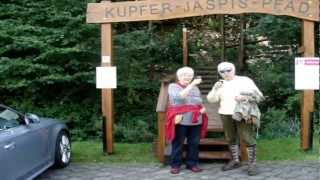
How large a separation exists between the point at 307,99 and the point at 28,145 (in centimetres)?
455

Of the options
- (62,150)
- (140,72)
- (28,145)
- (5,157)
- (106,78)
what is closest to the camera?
(5,157)

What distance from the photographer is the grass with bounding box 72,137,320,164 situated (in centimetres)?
853

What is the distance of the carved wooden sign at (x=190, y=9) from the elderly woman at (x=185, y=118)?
5.32ft

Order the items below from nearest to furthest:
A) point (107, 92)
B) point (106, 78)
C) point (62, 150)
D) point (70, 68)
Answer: point (62, 150)
point (106, 78)
point (107, 92)
point (70, 68)

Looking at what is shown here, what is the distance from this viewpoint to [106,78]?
898cm

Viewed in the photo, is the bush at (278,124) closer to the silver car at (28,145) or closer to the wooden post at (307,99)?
the wooden post at (307,99)

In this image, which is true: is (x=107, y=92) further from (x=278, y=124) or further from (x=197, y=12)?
(x=278, y=124)

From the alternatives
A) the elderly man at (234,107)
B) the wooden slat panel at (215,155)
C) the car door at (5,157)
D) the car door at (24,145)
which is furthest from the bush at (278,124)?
the car door at (5,157)

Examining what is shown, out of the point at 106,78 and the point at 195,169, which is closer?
the point at 195,169

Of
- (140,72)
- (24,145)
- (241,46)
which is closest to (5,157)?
(24,145)

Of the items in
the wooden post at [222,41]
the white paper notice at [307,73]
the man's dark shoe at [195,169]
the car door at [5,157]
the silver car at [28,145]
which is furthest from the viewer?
the wooden post at [222,41]

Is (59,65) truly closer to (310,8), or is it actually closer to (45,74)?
(45,74)

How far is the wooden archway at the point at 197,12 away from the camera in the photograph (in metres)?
8.74

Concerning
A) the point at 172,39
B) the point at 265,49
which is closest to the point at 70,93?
the point at 172,39
